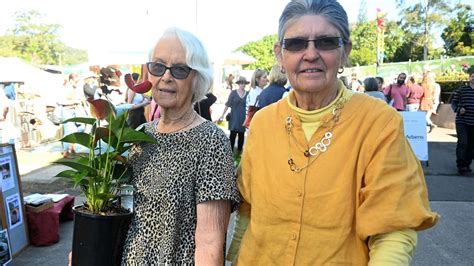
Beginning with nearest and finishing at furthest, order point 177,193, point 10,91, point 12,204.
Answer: point 177,193
point 12,204
point 10,91

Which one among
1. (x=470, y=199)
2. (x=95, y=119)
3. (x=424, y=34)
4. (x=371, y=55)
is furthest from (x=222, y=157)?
(x=371, y=55)

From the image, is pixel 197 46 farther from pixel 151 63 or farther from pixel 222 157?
pixel 222 157

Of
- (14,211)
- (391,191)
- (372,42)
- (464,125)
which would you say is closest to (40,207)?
(14,211)

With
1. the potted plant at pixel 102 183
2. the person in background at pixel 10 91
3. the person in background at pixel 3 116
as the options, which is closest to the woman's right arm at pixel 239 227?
the potted plant at pixel 102 183

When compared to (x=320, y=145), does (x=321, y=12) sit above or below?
above

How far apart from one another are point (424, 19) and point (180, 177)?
3662 cm

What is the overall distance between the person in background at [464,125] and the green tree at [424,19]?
25.6 metres

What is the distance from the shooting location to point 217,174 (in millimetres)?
1531

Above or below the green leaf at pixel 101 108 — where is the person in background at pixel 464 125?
below

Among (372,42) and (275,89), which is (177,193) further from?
(372,42)

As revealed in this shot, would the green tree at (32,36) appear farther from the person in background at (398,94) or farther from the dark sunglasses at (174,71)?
the dark sunglasses at (174,71)

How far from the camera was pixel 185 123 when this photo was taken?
5.42 ft

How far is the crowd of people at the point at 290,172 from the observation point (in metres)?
1.29

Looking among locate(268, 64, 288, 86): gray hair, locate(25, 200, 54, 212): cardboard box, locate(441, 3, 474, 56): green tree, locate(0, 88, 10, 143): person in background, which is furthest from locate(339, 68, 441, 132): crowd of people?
locate(441, 3, 474, 56): green tree
